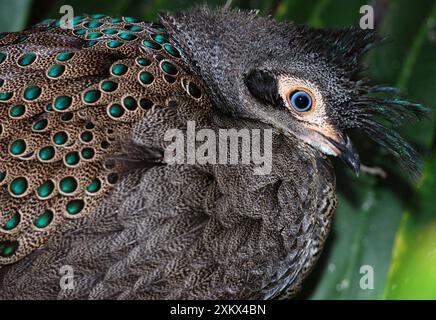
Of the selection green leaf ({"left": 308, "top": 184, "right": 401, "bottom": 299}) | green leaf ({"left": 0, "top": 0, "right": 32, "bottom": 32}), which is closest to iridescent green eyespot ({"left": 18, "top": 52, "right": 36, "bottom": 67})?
green leaf ({"left": 0, "top": 0, "right": 32, "bottom": 32})

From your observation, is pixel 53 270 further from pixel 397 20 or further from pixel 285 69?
pixel 397 20

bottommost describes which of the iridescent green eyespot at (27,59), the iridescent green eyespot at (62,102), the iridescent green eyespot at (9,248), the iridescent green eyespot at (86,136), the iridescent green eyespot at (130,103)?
the iridescent green eyespot at (9,248)

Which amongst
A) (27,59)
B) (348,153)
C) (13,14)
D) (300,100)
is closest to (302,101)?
(300,100)

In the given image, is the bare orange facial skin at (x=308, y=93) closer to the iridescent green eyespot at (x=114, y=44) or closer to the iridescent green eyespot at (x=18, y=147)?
the iridescent green eyespot at (x=114, y=44)

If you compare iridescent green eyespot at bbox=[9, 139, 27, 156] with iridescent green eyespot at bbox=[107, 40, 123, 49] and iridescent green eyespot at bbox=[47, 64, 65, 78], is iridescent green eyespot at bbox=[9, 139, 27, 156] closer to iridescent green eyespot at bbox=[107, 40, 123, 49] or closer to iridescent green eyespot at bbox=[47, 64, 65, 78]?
iridescent green eyespot at bbox=[47, 64, 65, 78]

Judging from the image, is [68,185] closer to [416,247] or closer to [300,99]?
[300,99]

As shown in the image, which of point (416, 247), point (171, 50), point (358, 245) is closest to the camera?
point (171, 50)

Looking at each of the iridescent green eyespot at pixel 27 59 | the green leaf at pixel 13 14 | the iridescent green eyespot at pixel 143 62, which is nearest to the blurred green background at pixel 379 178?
the green leaf at pixel 13 14
